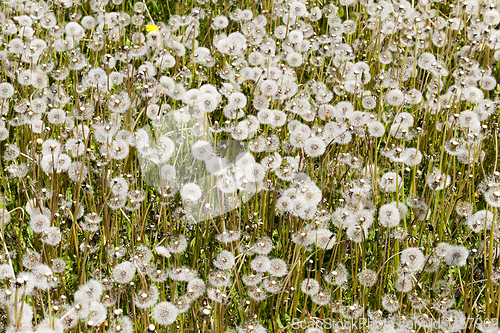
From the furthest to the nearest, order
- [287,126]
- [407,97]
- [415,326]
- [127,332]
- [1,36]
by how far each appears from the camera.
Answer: [1,36] → [407,97] → [287,126] → [415,326] → [127,332]

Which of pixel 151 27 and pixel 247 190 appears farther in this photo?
pixel 151 27

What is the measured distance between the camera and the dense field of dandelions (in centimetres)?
225

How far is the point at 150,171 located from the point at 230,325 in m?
1.11

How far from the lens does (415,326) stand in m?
2.27

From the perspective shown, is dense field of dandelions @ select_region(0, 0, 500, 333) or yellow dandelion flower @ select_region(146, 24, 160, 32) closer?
dense field of dandelions @ select_region(0, 0, 500, 333)

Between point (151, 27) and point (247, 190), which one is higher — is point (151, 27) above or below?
above

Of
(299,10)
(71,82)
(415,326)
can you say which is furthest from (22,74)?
(415,326)

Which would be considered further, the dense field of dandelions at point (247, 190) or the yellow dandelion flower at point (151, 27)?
the yellow dandelion flower at point (151, 27)

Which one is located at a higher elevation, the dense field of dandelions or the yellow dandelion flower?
the yellow dandelion flower

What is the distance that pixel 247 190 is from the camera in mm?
2734

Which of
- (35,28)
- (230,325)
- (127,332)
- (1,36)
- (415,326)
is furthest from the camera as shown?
(35,28)

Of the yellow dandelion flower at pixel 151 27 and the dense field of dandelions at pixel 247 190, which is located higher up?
the yellow dandelion flower at pixel 151 27

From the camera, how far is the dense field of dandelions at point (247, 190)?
7.37ft

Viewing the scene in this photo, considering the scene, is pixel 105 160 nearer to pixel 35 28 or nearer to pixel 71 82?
pixel 71 82
